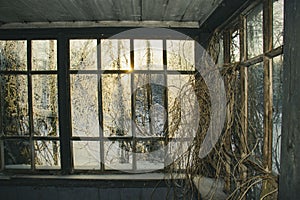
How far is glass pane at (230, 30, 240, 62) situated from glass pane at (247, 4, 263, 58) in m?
0.25

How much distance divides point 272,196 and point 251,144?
1.87 feet

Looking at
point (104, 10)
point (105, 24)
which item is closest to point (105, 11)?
point (104, 10)

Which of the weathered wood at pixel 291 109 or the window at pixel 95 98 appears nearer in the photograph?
the weathered wood at pixel 291 109

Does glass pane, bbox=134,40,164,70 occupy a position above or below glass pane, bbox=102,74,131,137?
above

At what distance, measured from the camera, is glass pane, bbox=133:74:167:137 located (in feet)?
10.7

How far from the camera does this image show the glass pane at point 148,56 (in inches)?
128

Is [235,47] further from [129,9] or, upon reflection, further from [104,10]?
[104,10]

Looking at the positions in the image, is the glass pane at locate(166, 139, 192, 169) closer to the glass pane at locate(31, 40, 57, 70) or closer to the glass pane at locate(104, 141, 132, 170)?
the glass pane at locate(104, 141, 132, 170)

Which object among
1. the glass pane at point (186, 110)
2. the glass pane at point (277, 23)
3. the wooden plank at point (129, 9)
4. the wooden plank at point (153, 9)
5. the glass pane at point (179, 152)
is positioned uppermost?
the wooden plank at point (129, 9)

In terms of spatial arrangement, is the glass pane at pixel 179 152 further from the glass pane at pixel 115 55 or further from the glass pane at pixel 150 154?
the glass pane at pixel 115 55

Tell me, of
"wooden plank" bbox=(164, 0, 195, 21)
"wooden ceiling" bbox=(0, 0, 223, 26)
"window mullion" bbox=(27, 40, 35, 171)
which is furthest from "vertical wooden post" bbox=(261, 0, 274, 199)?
"window mullion" bbox=(27, 40, 35, 171)

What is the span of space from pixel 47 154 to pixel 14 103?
0.70 m

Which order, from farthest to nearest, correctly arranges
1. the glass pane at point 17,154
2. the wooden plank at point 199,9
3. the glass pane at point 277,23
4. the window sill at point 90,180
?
the glass pane at point 17,154
the window sill at point 90,180
the wooden plank at point 199,9
the glass pane at point 277,23

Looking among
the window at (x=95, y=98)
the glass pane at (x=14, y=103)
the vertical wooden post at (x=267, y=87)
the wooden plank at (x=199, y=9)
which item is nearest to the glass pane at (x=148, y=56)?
the window at (x=95, y=98)
